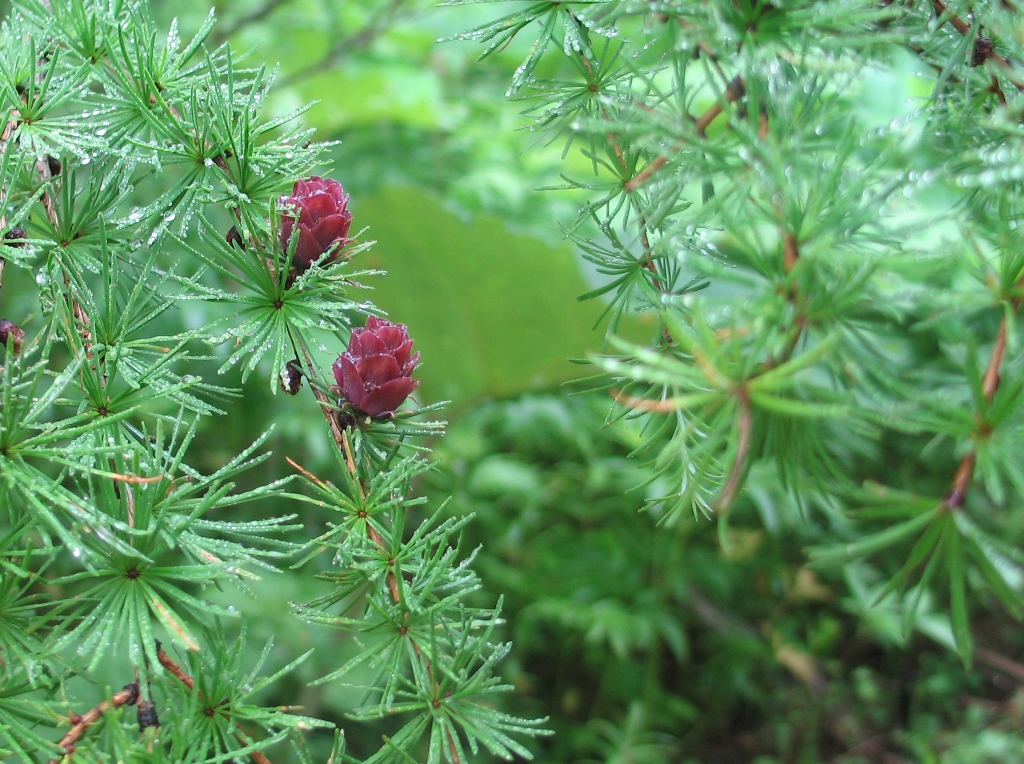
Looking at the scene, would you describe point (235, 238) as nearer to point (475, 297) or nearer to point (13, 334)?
point (13, 334)

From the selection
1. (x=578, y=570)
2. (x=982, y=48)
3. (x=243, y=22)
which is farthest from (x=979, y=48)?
(x=243, y=22)

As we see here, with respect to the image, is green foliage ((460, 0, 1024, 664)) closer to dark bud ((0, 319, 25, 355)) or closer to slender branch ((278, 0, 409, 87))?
dark bud ((0, 319, 25, 355))

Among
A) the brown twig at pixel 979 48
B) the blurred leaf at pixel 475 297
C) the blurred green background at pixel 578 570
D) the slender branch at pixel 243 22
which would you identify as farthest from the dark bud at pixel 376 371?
the slender branch at pixel 243 22

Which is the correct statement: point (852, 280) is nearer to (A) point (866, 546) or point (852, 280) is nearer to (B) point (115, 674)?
(A) point (866, 546)

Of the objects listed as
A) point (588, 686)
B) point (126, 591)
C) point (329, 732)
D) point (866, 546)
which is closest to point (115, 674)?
point (329, 732)

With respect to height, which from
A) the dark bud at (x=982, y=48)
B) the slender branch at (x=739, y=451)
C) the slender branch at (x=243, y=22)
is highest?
the slender branch at (x=243, y=22)

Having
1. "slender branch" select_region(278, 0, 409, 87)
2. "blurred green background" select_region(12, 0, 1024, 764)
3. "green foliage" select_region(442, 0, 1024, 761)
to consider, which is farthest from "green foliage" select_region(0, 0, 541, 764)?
"slender branch" select_region(278, 0, 409, 87)

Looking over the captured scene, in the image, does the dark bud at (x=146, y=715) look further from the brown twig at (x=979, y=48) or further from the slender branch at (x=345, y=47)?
the slender branch at (x=345, y=47)
